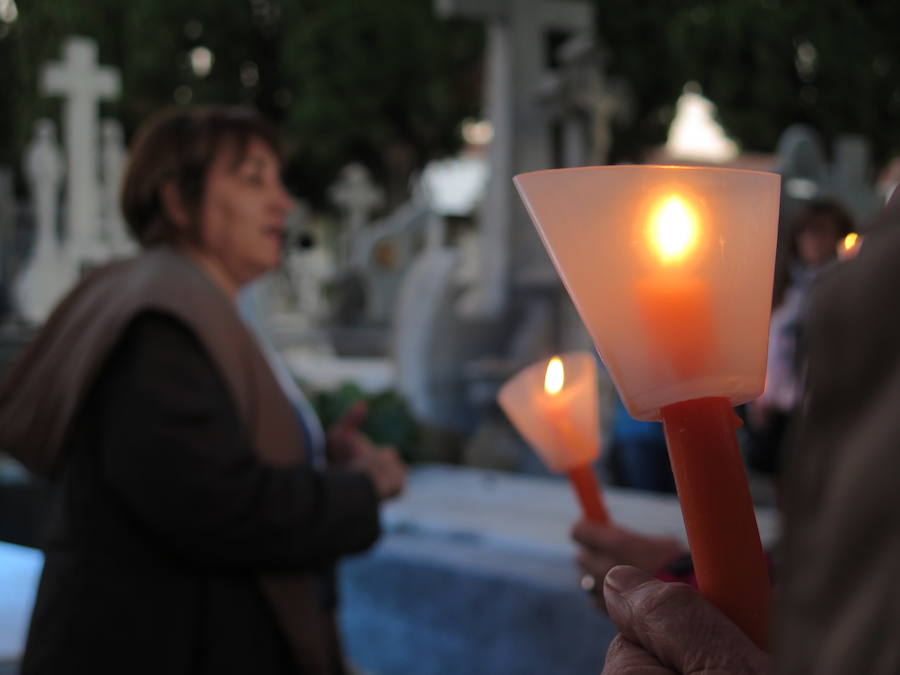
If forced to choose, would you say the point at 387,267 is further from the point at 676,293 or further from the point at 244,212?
the point at 676,293

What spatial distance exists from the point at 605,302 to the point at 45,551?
128 cm

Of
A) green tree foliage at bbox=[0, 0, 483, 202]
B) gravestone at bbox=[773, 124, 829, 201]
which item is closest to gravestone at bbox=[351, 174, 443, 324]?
green tree foliage at bbox=[0, 0, 483, 202]

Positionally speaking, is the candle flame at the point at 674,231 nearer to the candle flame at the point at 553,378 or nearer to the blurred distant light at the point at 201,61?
the candle flame at the point at 553,378

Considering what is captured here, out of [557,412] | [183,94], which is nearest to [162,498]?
[557,412]

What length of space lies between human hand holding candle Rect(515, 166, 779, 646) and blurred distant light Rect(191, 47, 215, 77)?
23.2 metres

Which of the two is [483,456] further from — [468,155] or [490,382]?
[468,155]

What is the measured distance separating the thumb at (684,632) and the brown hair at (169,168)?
145 cm

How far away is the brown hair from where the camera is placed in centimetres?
172

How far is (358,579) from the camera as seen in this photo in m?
2.69

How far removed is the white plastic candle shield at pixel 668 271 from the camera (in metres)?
0.41

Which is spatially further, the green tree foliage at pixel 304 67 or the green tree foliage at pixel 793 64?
the green tree foliage at pixel 304 67

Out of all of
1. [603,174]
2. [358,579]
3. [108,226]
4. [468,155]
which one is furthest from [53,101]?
[603,174]

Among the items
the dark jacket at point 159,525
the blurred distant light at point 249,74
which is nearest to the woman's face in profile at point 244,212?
the dark jacket at point 159,525

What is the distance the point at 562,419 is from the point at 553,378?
4 cm
